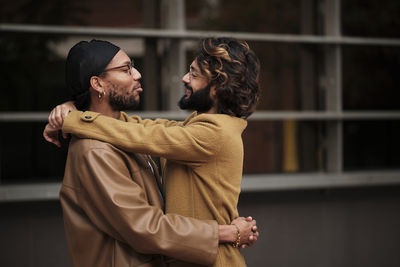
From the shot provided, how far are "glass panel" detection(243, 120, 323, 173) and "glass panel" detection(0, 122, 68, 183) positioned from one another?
207 cm

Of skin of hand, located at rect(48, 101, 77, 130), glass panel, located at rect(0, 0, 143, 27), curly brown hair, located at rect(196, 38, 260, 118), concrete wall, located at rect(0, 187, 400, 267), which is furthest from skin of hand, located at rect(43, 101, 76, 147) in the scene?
concrete wall, located at rect(0, 187, 400, 267)

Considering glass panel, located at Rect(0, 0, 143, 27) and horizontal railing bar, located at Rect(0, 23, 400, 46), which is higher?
glass panel, located at Rect(0, 0, 143, 27)

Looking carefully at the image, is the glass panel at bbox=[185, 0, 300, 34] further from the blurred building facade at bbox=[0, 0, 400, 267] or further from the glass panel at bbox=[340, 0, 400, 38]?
the glass panel at bbox=[340, 0, 400, 38]

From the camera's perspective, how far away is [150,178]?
7.52ft

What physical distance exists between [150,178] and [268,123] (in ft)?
10.4

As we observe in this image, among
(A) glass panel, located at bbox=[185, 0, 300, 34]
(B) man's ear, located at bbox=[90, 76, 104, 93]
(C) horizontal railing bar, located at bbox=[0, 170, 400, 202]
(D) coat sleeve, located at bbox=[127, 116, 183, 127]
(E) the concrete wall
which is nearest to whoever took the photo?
(B) man's ear, located at bbox=[90, 76, 104, 93]

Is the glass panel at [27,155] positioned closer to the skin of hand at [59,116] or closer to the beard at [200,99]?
the skin of hand at [59,116]

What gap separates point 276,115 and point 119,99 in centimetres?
283

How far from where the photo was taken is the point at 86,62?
2236 millimetres

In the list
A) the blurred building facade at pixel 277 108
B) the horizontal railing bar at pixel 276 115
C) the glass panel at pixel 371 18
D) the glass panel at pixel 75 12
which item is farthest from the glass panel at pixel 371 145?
the glass panel at pixel 75 12

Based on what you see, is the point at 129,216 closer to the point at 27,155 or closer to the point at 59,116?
the point at 59,116

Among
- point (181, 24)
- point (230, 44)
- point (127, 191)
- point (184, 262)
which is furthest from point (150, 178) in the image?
point (181, 24)

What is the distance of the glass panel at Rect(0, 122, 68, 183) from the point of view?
14.8ft

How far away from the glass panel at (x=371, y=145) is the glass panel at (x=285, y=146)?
16.6 inches
